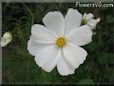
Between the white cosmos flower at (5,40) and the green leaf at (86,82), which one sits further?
the green leaf at (86,82)

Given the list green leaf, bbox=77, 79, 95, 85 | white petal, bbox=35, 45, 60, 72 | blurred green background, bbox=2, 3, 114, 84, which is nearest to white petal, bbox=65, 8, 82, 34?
white petal, bbox=35, 45, 60, 72

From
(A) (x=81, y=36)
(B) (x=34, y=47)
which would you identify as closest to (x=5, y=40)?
(B) (x=34, y=47)

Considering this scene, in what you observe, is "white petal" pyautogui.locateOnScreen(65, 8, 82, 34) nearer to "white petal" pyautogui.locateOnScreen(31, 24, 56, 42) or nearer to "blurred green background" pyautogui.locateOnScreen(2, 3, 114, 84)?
"white petal" pyautogui.locateOnScreen(31, 24, 56, 42)

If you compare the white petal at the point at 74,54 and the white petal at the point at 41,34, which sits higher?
the white petal at the point at 41,34

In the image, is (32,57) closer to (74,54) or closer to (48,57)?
(48,57)

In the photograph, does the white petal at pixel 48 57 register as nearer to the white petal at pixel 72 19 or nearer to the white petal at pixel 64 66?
the white petal at pixel 64 66

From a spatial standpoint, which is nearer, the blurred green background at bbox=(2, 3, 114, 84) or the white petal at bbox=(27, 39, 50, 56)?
the white petal at bbox=(27, 39, 50, 56)

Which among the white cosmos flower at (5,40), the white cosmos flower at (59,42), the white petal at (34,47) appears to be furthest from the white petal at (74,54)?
the white cosmos flower at (5,40)
